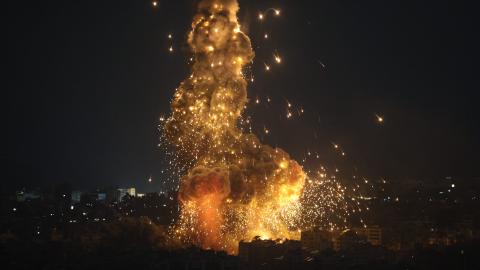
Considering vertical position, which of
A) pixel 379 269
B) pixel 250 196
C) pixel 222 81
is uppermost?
pixel 222 81

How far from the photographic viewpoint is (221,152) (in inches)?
1330

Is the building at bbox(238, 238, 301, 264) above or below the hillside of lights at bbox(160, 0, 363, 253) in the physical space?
below

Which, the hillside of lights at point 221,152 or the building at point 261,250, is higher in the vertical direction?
the hillside of lights at point 221,152

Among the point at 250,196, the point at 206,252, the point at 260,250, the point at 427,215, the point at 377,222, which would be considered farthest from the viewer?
the point at 427,215

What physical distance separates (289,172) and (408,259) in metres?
9.84

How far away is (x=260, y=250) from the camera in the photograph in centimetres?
3288

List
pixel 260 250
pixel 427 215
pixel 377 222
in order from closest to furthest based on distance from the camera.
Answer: pixel 260 250 → pixel 377 222 → pixel 427 215

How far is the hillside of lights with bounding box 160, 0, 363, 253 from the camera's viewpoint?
32.0 m

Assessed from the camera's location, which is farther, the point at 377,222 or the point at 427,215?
the point at 427,215

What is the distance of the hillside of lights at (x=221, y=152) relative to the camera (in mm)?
32000

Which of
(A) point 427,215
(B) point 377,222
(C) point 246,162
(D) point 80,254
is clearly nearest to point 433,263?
(C) point 246,162

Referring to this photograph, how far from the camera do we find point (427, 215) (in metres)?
83.1

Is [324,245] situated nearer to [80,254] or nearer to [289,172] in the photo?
[289,172]

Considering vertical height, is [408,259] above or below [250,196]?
below
